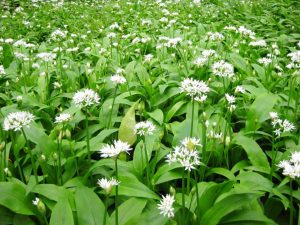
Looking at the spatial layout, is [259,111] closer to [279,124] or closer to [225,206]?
[279,124]

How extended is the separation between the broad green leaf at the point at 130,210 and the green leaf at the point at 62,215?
20cm

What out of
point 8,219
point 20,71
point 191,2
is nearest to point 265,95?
point 8,219

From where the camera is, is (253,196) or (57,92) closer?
(253,196)

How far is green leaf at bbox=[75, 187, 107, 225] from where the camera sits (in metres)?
1.67

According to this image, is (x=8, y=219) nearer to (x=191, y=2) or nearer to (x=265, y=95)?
(x=265, y=95)

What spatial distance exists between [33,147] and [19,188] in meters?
0.70

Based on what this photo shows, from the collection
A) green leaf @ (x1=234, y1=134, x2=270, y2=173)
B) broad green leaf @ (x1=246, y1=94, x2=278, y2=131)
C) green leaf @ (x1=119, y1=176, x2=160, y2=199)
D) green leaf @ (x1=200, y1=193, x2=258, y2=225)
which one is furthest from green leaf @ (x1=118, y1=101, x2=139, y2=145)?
green leaf @ (x1=200, y1=193, x2=258, y2=225)

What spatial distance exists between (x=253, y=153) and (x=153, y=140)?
64 cm

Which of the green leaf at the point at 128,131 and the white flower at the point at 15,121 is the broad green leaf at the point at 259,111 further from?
the white flower at the point at 15,121

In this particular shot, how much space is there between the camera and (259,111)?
256 centimetres

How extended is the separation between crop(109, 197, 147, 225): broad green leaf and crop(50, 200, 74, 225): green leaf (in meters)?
0.20

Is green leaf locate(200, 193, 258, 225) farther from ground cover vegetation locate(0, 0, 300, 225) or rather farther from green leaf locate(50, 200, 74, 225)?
green leaf locate(50, 200, 74, 225)

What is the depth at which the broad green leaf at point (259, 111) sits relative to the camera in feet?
8.22

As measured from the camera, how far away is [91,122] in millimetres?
2865
